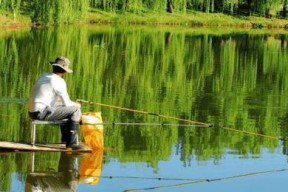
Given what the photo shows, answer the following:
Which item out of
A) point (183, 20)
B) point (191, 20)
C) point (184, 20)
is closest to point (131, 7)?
point (183, 20)

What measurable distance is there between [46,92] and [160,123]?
4.69 m

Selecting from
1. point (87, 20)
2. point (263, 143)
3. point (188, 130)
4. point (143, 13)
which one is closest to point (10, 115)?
point (188, 130)

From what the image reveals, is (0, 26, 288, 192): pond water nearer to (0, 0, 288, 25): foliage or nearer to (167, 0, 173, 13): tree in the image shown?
(0, 0, 288, 25): foliage

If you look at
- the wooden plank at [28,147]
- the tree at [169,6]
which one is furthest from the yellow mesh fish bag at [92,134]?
the tree at [169,6]

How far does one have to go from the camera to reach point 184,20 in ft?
279

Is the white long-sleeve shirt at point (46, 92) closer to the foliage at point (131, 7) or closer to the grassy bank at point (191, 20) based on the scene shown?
the foliage at point (131, 7)

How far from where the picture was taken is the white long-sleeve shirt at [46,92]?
1326 cm

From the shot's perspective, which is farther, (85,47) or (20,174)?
(85,47)

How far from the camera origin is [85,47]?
4322cm

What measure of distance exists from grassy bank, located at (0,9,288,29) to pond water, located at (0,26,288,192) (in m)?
31.1

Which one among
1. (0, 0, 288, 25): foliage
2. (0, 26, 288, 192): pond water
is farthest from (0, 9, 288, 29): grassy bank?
(0, 26, 288, 192): pond water

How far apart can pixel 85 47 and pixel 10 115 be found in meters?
25.9

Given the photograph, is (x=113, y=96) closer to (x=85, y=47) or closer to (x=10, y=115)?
(x=10, y=115)

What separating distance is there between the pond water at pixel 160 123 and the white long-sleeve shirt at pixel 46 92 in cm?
86
